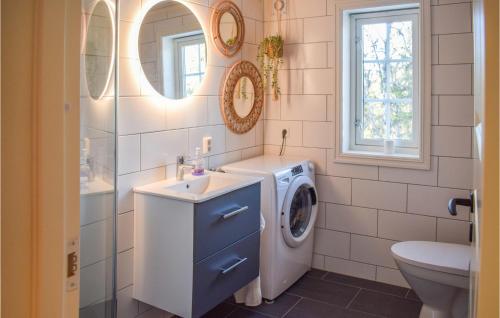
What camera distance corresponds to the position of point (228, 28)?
2.98m

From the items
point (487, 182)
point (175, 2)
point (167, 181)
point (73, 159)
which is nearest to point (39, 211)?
point (73, 159)

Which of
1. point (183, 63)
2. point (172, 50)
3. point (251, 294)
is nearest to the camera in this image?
point (172, 50)

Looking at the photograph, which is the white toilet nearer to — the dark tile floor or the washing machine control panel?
the dark tile floor

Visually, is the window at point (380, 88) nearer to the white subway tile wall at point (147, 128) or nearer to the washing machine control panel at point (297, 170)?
the washing machine control panel at point (297, 170)

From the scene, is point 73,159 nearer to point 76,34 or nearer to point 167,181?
point 76,34

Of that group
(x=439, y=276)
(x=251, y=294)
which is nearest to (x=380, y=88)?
(x=439, y=276)

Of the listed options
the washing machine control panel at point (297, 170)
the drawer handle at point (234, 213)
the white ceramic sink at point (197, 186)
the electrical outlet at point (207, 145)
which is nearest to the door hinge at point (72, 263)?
the white ceramic sink at point (197, 186)

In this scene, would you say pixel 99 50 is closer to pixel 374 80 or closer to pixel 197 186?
pixel 197 186

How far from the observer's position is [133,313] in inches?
94.2

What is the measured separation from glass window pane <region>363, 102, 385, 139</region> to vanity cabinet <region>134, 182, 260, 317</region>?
1288 millimetres

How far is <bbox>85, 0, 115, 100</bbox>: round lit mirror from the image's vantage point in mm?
857

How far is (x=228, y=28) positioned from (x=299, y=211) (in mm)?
1368

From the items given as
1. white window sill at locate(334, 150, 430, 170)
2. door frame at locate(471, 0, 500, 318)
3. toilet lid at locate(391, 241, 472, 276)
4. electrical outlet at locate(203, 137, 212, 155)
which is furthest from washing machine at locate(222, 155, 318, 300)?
door frame at locate(471, 0, 500, 318)

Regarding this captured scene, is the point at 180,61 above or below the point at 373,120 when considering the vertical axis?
above
